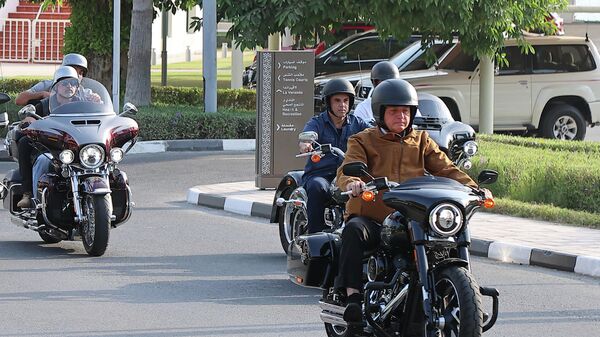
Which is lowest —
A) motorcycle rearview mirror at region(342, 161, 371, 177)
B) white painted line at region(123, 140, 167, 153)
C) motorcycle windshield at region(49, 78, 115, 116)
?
white painted line at region(123, 140, 167, 153)

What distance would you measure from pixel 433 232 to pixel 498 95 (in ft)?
52.2

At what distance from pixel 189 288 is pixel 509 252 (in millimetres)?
3035

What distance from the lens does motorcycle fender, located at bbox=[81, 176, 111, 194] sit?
10.8m

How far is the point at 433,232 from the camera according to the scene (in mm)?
6629

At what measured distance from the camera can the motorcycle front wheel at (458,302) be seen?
6.30 metres

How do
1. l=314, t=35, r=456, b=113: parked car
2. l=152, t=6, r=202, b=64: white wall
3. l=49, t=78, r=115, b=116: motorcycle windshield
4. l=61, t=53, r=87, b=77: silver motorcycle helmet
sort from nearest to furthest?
1. l=49, t=78, r=115, b=116: motorcycle windshield
2. l=61, t=53, r=87, b=77: silver motorcycle helmet
3. l=314, t=35, r=456, b=113: parked car
4. l=152, t=6, r=202, b=64: white wall

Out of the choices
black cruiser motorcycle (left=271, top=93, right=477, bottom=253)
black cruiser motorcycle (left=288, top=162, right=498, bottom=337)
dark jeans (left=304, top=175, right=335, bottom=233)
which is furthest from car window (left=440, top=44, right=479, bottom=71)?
black cruiser motorcycle (left=288, top=162, right=498, bottom=337)

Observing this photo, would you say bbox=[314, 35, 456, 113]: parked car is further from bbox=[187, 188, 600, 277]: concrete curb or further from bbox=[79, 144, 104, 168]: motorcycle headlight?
bbox=[79, 144, 104, 168]: motorcycle headlight

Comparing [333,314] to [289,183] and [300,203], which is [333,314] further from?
[289,183]

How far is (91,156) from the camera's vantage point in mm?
11008

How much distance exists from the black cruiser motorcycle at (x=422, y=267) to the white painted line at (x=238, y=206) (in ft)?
22.8

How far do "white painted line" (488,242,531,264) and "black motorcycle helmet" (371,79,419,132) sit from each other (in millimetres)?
4182

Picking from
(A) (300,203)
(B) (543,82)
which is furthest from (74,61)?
(B) (543,82)

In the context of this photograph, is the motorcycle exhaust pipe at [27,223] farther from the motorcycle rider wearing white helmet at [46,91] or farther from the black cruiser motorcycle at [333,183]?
the black cruiser motorcycle at [333,183]
